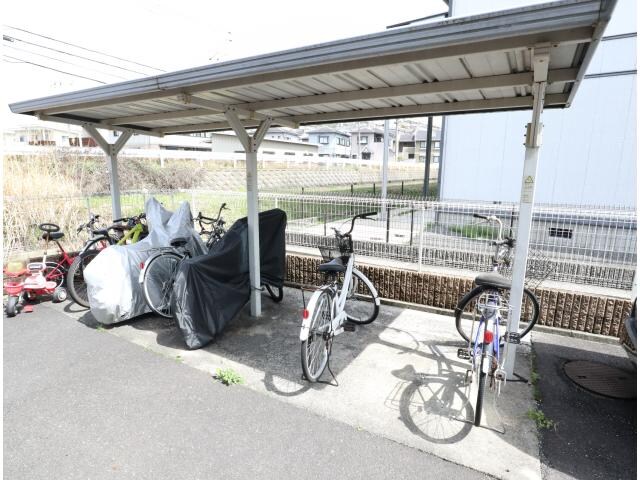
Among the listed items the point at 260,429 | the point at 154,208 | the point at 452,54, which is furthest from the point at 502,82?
the point at 154,208

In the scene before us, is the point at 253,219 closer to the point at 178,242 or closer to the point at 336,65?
the point at 178,242

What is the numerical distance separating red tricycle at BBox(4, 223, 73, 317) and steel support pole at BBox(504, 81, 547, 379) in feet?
15.7

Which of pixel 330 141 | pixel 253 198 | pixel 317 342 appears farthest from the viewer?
pixel 330 141

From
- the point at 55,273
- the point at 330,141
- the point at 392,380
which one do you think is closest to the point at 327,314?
the point at 392,380

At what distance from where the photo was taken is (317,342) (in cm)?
296

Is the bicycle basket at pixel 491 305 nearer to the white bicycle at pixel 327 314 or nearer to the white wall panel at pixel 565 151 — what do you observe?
the white bicycle at pixel 327 314

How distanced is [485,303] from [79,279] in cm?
484

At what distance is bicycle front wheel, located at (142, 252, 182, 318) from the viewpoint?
12.5 ft

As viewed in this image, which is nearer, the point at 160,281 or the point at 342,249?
the point at 342,249

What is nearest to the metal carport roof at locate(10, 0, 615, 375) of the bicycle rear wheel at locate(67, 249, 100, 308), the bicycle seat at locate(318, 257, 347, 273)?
the bicycle seat at locate(318, 257, 347, 273)

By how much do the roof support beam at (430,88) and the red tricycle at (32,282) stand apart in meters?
3.25

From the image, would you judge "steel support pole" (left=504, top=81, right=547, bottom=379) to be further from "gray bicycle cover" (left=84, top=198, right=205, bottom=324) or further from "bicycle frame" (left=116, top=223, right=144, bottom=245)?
"bicycle frame" (left=116, top=223, right=144, bottom=245)

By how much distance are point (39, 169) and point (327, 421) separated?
24.0 feet

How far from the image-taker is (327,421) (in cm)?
242
